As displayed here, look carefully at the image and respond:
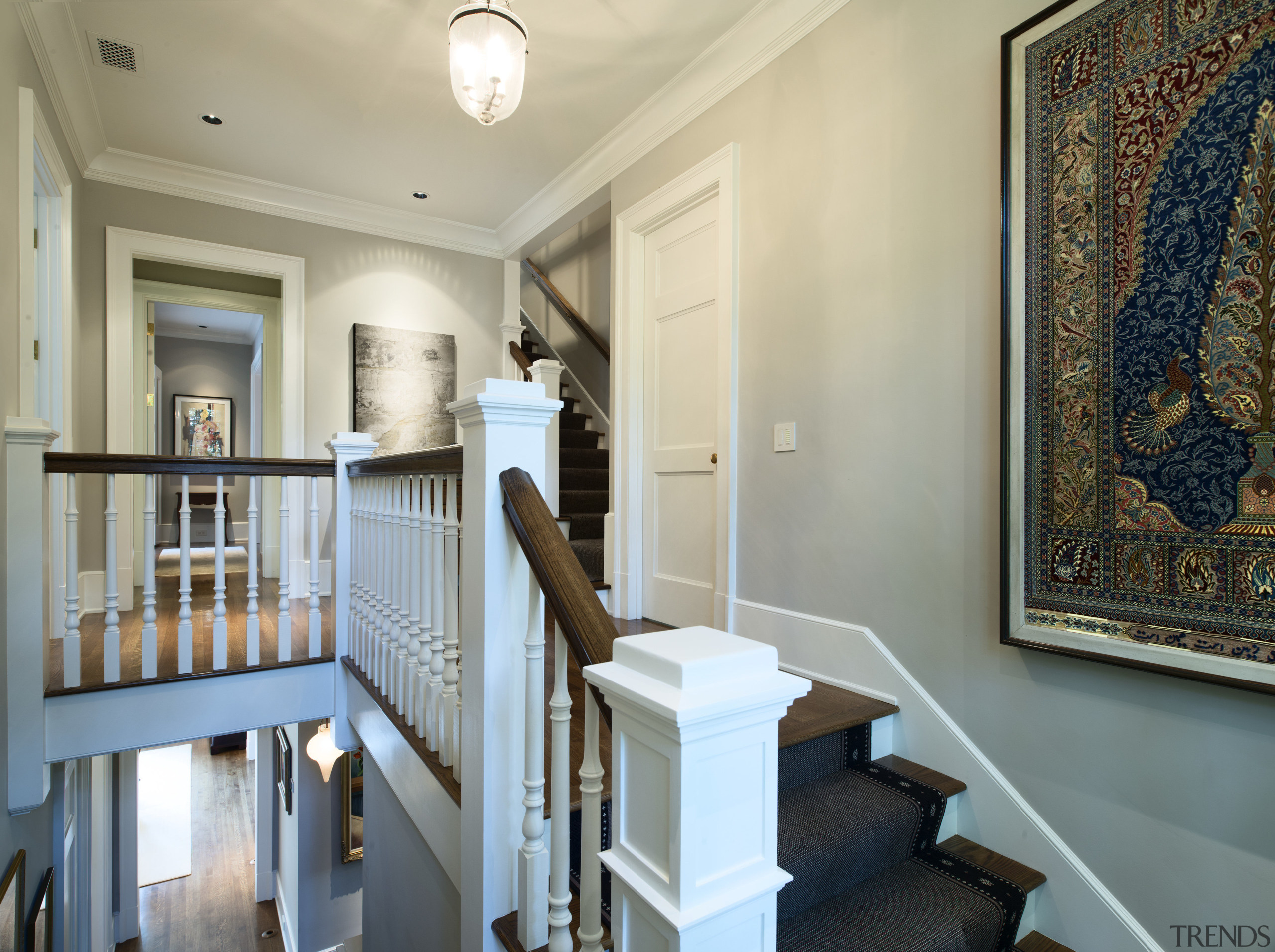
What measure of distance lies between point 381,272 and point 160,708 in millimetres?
2995

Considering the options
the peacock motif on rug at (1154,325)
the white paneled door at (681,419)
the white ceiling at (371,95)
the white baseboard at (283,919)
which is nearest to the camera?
the peacock motif on rug at (1154,325)

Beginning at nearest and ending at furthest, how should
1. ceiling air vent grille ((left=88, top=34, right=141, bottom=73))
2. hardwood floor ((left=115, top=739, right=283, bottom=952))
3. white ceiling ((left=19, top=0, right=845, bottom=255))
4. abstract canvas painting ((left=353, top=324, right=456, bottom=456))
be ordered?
white ceiling ((left=19, top=0, right=845, bottom=255)) < ceiling air vent grille ((left=88, top=34, right=141, bottom=73)) < abstract canvas painting ((left=353, top=324, right=456, bottom=456)) < hardwood floor ((left=115, top=739, right=283, bottom=952))

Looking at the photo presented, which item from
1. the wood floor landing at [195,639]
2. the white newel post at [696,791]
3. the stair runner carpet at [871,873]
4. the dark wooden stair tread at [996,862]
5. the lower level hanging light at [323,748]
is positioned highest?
the white newel post at [696,791]

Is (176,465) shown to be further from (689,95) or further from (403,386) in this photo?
(689,95)

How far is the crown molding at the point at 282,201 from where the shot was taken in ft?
11.7

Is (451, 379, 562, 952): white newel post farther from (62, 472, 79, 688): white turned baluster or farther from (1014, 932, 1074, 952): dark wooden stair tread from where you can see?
(62, 472, 79, 688): white turned baluster

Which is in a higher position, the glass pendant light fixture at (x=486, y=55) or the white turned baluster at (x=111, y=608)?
the glass pendant light fixture at (x=486, y=55)

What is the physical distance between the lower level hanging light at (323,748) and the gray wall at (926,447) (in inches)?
139

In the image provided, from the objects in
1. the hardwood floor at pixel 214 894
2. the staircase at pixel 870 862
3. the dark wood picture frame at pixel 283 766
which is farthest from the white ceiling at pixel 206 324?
the staircase at pixel 870 862

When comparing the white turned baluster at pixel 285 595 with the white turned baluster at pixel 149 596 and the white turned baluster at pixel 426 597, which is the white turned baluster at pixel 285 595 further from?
the white turned baluster at pixel 426 597

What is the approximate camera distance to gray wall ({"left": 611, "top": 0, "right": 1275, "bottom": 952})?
141 centimetres

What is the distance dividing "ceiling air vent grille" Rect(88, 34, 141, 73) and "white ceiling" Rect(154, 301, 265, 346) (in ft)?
12.9

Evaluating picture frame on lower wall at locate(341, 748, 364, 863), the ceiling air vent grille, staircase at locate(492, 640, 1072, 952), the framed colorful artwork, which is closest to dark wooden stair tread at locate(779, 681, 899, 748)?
staircase at locate(492, 640, 1072, 952)

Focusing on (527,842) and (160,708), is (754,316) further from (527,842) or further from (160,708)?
(160,708)
